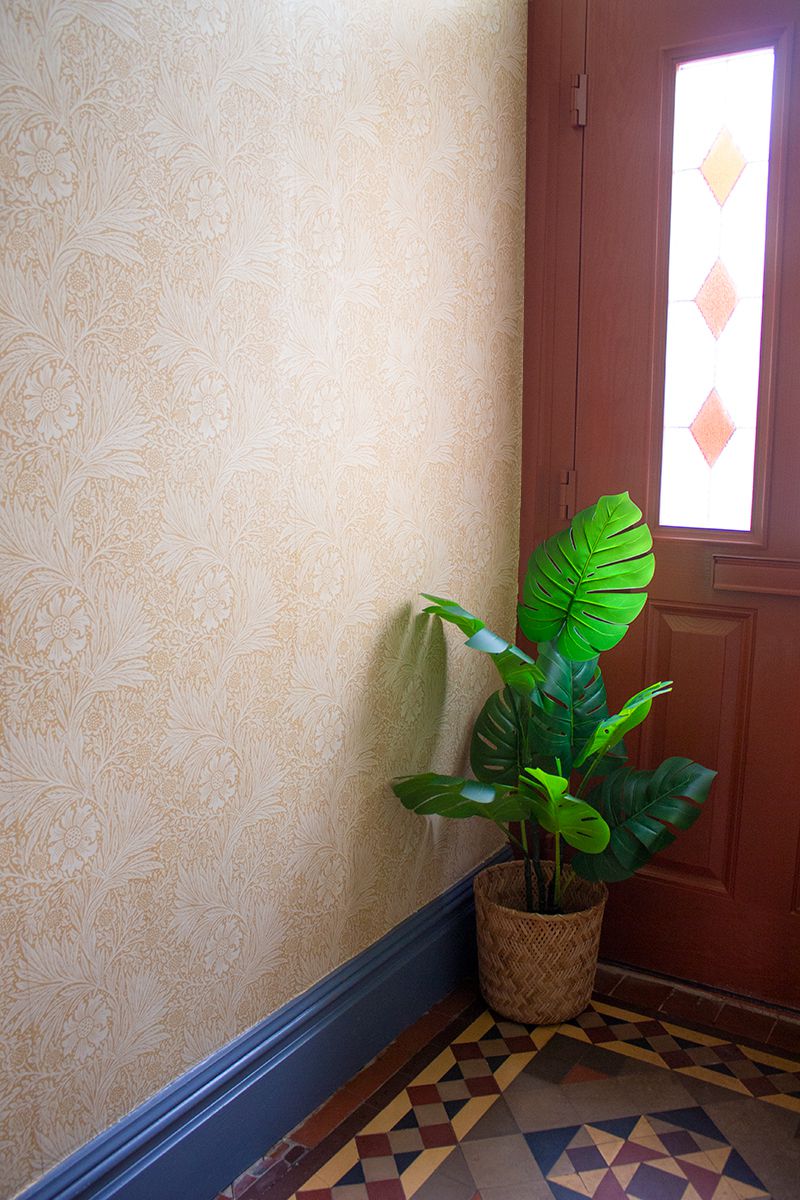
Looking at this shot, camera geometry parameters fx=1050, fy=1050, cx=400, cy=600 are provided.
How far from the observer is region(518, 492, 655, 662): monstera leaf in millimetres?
2170

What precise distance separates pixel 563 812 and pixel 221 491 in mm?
923

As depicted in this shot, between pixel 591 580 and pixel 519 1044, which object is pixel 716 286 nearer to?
pixel 591 580

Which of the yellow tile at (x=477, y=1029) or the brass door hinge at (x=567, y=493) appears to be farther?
the brass door hinge at (x=567, y=493)

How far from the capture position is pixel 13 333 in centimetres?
137

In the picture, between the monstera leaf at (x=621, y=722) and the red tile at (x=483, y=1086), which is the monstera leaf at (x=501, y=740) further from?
the red tile at (x=483, y=1086)

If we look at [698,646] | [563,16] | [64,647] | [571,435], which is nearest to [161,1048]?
[64,647]

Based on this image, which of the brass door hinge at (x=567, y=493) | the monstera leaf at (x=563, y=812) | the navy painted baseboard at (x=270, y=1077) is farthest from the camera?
the brass door hinge at (x=567, y=493)

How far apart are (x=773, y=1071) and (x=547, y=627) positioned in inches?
40.6

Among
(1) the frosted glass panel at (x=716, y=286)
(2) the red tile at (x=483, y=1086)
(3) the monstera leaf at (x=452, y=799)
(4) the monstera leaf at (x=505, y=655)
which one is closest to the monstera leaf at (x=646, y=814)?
(3) the monstera leaf at (x=452, y=799)

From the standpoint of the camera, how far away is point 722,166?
230cm

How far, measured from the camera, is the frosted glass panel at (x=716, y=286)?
2.27 metres

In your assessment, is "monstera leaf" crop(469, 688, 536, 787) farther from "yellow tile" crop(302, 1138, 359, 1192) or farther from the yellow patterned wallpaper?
"yellow tile" crop(302, 1138, 359, 1192)

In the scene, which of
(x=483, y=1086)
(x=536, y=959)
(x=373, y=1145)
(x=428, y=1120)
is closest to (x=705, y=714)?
(x=536, y=959)

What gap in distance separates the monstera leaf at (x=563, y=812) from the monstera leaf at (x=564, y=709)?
0.10 metres
